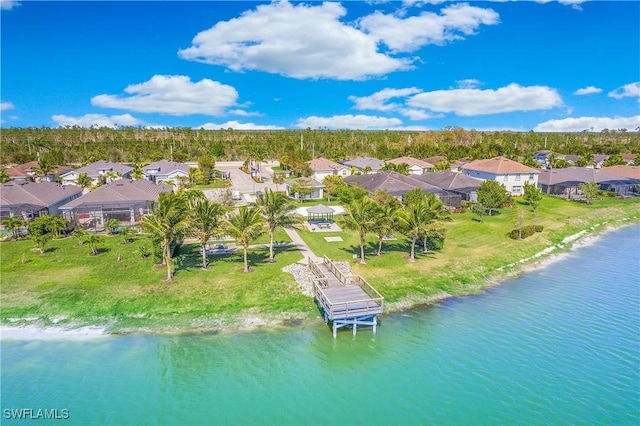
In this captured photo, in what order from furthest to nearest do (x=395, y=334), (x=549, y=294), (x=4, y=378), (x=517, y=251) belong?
(x=517, y=251)
(x=549, y=294)
(x=395, y=334)
(x=4, y=378)

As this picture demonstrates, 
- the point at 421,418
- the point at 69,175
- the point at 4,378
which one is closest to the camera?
the point at 421,418

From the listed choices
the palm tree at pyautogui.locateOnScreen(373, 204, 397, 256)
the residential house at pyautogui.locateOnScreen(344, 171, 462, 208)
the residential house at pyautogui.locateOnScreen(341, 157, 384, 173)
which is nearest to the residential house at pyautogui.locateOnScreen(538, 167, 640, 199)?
the residential house at pyautogui.locateOnScreen(344, 171, 462, 208)

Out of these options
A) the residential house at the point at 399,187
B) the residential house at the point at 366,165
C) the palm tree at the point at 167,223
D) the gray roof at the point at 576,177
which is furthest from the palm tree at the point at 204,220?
the gray roof at the point at 576,177

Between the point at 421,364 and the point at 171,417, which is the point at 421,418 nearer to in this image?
the point at 421,364

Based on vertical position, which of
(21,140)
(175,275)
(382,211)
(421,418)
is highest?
(21,140)

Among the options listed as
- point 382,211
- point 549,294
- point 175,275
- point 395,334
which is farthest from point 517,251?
point 175,275
